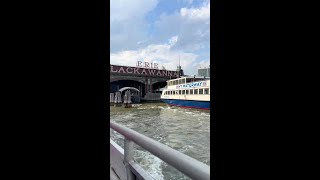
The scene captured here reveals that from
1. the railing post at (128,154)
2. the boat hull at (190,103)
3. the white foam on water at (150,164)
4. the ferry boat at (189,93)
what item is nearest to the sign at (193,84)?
the ferry boat at (189,93)

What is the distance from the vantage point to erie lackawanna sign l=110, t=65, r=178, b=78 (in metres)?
36.4

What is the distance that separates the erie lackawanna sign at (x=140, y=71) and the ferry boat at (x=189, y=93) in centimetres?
1027

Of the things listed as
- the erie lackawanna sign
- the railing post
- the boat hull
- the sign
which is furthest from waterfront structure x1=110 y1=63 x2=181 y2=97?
the railing post

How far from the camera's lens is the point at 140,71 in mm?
39344

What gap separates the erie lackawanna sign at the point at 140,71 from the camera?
1433 inches

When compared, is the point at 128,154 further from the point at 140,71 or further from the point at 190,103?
the point at 140,71

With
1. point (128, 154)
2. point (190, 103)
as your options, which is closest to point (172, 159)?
point (128, 154)

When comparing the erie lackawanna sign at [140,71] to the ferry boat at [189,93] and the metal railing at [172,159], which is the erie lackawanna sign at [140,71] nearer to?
the ferry boat at [189,93]

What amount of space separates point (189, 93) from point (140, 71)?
18155 mm

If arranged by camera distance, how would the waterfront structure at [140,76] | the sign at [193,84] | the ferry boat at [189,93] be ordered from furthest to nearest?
the waterfront structure at [140,76]
the sign at [193,84]
the ferry boat at [189,93]

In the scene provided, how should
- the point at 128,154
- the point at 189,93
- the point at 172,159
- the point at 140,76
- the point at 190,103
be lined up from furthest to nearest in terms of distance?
the point at 140,76, the point at 189,93, the point at 190,103, the point at 128,154, the point at 172,159

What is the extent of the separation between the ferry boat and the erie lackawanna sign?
1027 centimetres
